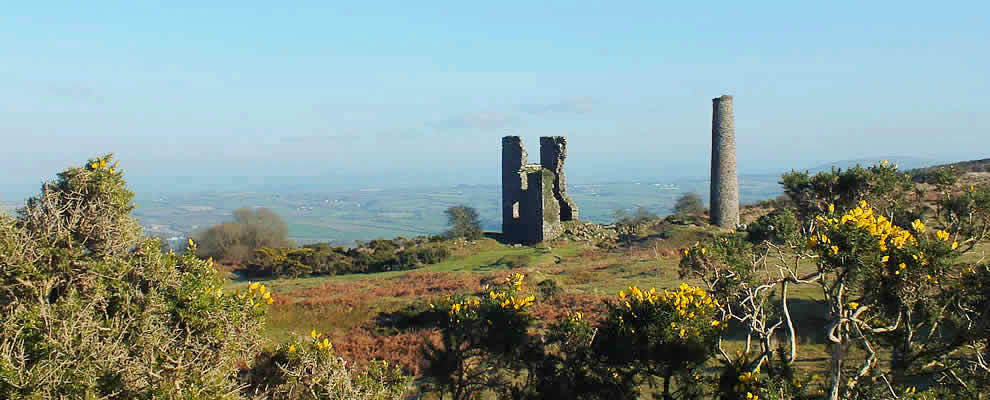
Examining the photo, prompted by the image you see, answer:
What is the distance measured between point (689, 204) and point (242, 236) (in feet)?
111

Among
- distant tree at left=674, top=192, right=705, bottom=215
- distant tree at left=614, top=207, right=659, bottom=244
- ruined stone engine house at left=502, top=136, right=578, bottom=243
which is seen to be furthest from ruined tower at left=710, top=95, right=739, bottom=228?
distant tree at left=674, top=192, right=705, bottom=215

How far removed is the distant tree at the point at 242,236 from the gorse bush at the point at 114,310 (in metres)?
28.7

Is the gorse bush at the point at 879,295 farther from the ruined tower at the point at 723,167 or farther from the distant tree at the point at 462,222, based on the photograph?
the distant tree at the point at 462,222

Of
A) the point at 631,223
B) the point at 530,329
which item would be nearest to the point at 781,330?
the point at 530,329

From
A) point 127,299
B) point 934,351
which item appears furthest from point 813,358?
point 127,299

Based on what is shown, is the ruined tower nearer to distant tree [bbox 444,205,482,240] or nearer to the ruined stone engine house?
the ruined stone engine house

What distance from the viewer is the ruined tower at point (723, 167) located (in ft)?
102

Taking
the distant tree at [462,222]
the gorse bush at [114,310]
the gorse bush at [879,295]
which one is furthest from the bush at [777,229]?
the distant tree at [462,222]

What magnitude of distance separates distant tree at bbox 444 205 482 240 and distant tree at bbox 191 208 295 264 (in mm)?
11504

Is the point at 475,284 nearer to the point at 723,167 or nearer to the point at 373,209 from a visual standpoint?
the point at 723,167

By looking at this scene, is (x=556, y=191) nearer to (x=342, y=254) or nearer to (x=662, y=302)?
(x=342, y=254)

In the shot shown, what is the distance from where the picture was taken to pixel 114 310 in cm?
629

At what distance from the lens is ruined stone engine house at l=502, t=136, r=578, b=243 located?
3256cm

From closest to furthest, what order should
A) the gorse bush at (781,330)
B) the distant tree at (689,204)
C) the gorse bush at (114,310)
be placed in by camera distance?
the gorse bush at (114,310), the gorse bush at (781,330), the distant tree at (689,204)
